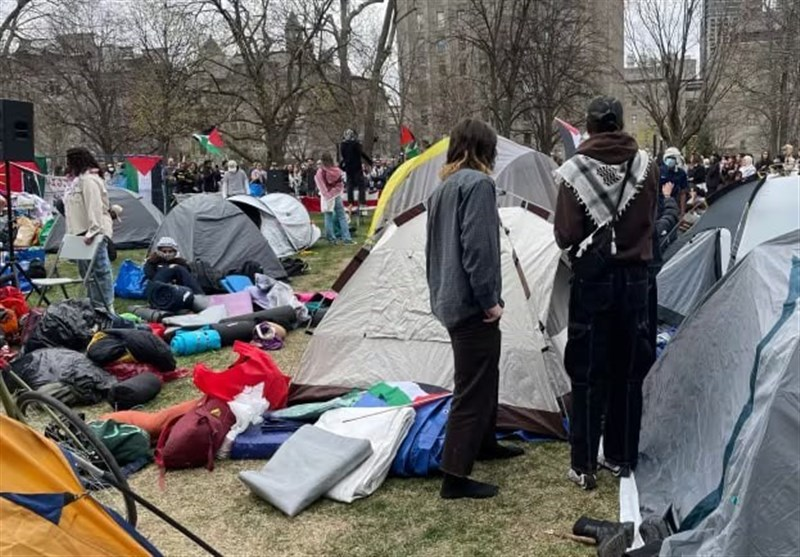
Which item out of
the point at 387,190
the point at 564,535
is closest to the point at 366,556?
the point at 564,535

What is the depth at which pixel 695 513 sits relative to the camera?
3.09 m

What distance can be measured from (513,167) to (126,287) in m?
5.05

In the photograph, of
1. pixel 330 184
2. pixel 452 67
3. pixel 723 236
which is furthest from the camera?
pixel 452 67

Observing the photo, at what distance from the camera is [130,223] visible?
13.8m

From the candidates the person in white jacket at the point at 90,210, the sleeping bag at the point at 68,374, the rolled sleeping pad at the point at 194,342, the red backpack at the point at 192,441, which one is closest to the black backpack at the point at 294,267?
the person in white jacket at the point at 90,210

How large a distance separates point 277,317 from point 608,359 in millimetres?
4395

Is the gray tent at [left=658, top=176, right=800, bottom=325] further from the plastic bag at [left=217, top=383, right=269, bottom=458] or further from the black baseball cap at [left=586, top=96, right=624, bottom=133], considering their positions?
the plastic bag at [left=217, top=383, right=269, bottom=458]

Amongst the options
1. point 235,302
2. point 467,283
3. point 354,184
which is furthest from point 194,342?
point 354,184

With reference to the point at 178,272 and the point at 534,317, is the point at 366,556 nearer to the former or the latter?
the point at 534,317

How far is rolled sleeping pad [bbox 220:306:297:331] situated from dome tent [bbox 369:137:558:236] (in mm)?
1465

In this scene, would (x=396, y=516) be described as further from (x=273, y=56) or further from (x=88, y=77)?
(x=88, y=77)

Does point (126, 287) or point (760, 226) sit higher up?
point (760, 226)

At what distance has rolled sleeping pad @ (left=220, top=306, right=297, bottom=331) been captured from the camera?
747cm

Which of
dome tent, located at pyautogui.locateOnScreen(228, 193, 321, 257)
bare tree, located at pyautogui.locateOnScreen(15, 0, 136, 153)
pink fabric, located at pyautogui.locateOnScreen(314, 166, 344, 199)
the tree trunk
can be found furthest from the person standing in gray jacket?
bare tree, located at pyautogui.locateOnScreen(15, 0, 136, 153)
